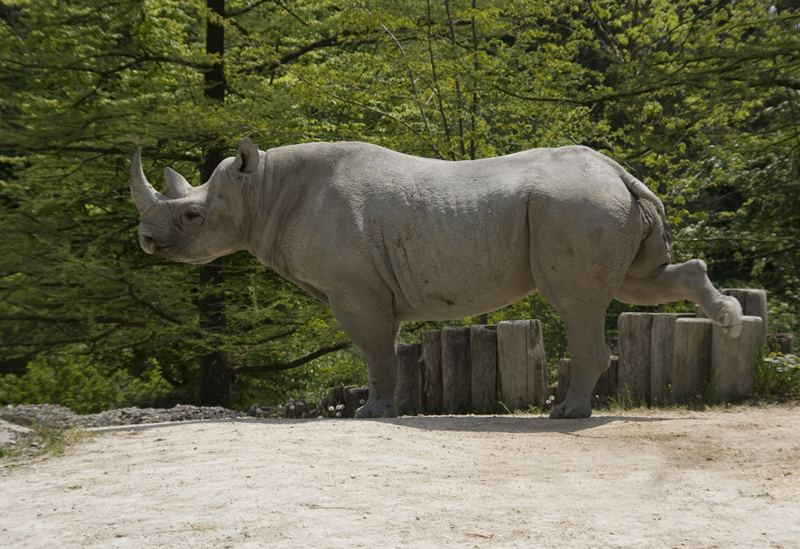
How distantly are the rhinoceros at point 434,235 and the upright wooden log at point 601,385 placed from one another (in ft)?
2.90

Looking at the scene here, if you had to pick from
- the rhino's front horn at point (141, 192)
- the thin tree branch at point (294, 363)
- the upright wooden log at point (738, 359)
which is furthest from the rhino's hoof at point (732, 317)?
the thin tree branch at point (294, 363)

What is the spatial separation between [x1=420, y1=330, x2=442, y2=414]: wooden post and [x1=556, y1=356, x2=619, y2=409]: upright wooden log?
3.71 ft

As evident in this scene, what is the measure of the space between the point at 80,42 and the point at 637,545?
1217 centimetres

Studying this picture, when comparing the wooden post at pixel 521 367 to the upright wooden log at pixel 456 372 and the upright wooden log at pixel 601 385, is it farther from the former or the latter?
the upright wooden log at pixel 456 372

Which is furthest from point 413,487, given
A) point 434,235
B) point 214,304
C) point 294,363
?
point 294,363

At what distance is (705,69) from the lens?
10.6 m

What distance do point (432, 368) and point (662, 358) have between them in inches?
82.9

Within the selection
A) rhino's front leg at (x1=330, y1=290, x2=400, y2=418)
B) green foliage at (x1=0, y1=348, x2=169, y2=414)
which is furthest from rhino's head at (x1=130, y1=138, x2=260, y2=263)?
green foliage at (x1=0, y1=348, x2=169, y2=414)

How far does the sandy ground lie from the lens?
3.68 metres

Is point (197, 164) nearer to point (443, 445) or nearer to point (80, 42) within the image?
point (80, 42)

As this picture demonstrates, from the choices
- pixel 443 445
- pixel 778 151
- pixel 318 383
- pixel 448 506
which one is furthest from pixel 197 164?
pixel 448 506

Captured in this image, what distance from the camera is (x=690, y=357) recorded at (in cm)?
750

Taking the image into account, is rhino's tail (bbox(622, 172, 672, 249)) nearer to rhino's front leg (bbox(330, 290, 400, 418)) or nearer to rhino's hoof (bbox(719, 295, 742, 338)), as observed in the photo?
rhino's hoof (bbox(719, 295, 742, 338))

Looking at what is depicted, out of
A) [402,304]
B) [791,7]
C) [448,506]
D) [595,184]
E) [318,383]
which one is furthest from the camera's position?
[318,383]
